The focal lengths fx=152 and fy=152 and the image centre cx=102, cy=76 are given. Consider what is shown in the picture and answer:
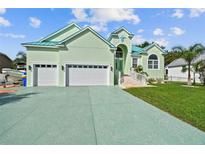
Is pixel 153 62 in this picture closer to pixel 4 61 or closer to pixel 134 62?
pixel 134 62

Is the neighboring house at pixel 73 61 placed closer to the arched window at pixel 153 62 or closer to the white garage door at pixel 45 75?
the white garage door at pixel 45 75

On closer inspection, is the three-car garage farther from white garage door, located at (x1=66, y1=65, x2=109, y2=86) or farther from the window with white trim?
the window with white trim

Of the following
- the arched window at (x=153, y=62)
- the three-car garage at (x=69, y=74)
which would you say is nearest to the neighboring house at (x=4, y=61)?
the three-car garage at (x=69, y=74)

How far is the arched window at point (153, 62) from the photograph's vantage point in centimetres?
2205

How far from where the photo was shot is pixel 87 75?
1697 cm

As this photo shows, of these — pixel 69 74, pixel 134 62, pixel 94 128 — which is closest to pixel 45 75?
pixel 69 74

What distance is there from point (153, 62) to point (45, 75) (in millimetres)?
14943

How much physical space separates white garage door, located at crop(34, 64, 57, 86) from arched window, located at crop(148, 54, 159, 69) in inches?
523

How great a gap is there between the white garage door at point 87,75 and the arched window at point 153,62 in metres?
7.96

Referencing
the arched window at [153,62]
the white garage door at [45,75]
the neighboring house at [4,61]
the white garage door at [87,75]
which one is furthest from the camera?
the neighboring house at [4,61]

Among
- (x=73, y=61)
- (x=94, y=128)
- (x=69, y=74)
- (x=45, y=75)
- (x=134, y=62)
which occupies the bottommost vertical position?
(x=94, y=128)

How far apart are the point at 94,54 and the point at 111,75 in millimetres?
3059

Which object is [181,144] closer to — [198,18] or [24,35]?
[198,18]

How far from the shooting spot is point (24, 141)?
3.86 meters
